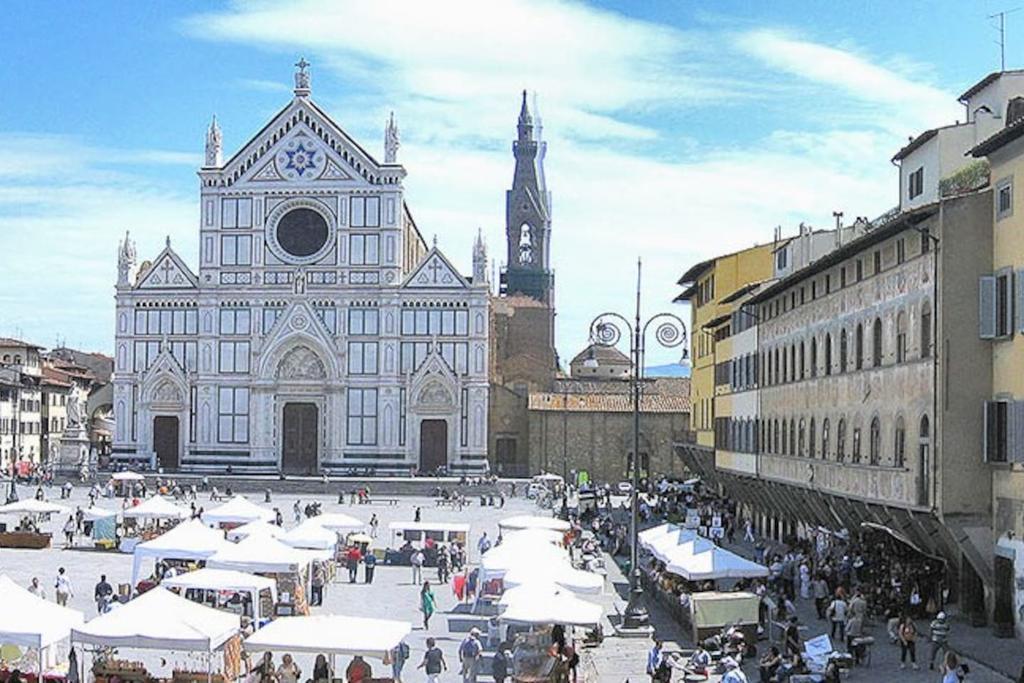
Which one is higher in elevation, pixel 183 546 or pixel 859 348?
pixel 859 348

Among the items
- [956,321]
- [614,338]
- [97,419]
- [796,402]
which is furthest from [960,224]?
[97,419]

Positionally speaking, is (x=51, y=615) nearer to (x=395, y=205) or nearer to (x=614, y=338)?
(x=614, y=338)

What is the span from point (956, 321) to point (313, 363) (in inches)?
2351

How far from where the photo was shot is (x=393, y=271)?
8406 cm

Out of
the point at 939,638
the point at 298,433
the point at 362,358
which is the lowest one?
the point at 939,638

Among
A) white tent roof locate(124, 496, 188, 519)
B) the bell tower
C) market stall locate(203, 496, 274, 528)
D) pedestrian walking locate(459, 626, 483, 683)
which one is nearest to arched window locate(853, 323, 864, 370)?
pedestrian walking locate(459, 626, 483, 683)

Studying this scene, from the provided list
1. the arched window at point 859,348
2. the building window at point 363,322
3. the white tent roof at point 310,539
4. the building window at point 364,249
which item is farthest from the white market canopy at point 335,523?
the building window at point 364,249

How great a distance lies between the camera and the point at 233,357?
3344 inches

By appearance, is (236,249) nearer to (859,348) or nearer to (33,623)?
(859,348)

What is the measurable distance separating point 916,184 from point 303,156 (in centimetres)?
5098

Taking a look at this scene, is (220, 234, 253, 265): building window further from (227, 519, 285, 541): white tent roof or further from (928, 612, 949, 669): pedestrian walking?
(928, 612, 949, 669): pedestrian walking

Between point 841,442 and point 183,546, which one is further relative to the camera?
point 841,442

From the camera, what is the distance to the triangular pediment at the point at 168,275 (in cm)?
8538

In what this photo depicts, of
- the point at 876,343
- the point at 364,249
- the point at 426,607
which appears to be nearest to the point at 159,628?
the point at 426,607
